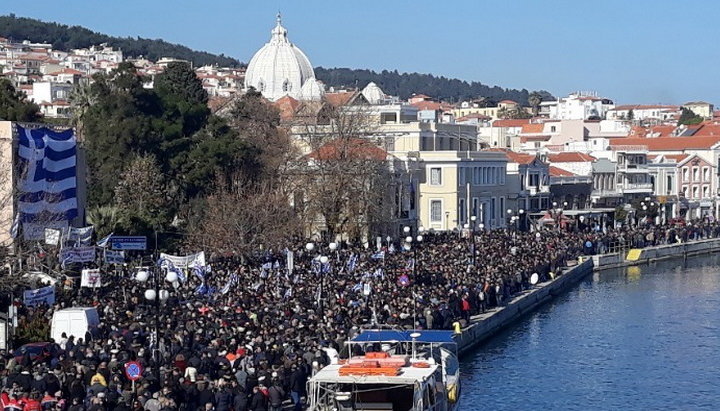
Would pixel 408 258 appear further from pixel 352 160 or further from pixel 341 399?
pixel 341 399

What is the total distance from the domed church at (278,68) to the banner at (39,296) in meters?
84.7

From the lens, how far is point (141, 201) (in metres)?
44.0

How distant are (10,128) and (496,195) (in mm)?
32112

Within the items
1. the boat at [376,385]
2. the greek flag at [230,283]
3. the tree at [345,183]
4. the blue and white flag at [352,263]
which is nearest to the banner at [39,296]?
the greek flag at [230,283]

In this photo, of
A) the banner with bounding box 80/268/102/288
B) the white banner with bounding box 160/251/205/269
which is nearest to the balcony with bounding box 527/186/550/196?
the white banner with bounding box 160/251/205/269

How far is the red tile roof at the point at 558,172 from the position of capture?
237ft

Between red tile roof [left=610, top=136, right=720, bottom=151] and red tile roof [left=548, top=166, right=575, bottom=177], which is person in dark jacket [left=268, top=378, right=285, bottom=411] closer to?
red tile roof [left=548, top=166, right=575, bottom=177]

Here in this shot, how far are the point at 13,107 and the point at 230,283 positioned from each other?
1978 cm

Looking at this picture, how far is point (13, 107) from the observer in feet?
155

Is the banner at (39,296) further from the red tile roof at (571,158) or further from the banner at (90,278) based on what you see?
the red tile roof at (571,158)

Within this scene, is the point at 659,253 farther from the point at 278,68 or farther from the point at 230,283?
the point at 278,68

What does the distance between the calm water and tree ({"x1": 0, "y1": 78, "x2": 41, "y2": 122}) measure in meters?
19.9

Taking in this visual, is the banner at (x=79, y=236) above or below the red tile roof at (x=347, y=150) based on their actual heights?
below

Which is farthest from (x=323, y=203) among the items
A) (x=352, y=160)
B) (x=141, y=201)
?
(x=141, y=201)
